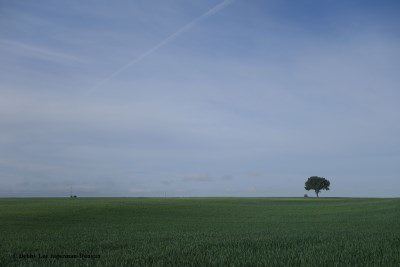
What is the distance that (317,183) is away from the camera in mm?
139125

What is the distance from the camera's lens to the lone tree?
139125mm

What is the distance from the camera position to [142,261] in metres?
14.4

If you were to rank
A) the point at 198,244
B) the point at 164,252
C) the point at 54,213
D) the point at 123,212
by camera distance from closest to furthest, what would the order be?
the point at 164,252 < the point at 198,244 < the point at 54,213 < the point at 123,212

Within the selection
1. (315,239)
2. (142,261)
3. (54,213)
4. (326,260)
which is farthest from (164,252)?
(54,213)

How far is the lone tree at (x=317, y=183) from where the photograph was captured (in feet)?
456

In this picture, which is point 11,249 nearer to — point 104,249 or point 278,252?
point 104,249

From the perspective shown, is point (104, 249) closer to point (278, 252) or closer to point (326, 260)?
point (278, 252)

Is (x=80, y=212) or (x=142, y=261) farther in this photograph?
(x=80, y=212)

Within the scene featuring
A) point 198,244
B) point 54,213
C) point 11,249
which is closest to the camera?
point 11,249

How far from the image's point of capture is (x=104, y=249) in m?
18.5

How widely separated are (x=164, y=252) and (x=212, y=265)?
3636mm

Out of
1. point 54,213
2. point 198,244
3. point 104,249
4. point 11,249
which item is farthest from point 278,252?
point 54,213

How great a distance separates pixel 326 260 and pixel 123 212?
40946 millimetres

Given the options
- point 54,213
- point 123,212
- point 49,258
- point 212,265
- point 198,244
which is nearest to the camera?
point 212,265
